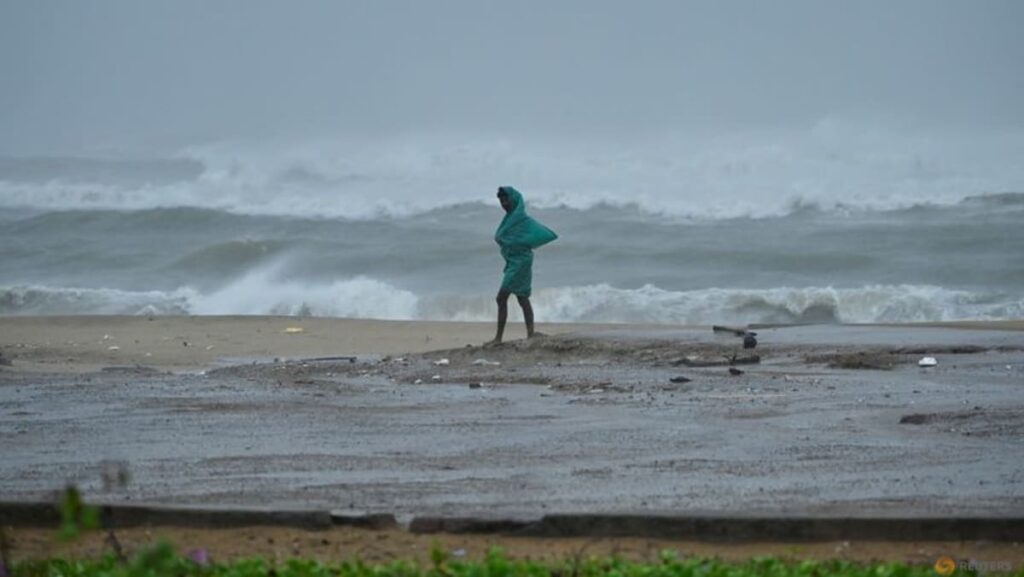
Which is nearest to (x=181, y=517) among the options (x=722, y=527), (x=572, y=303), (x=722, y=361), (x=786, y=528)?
Result: (x=722, y=527)

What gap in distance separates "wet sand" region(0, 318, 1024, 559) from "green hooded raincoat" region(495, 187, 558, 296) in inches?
40.9

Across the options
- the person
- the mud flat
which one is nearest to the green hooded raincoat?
the person

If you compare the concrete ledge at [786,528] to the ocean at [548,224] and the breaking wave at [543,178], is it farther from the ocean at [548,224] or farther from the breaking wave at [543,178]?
the breaking wave at [543,178]

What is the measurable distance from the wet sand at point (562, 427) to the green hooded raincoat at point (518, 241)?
104cm

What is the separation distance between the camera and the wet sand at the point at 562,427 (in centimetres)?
782

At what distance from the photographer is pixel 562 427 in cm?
1060

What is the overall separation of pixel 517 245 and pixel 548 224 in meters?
22.9

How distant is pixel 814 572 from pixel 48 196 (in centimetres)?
4438

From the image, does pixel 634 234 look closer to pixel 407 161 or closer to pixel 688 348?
pixel 407 161

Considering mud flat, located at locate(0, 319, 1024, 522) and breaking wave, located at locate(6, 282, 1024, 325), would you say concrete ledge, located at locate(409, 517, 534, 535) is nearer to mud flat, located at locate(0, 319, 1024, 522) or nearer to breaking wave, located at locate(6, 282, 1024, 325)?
mud flat, located at locate(0, 319, 1024, 522)

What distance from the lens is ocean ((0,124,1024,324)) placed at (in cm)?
2791

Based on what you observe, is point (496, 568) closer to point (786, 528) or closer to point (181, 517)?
point (786, 528)

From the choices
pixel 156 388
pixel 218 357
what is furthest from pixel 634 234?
pixel 156 388

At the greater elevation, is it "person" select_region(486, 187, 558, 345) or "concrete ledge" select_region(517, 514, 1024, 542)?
Result: "person" select_region(486, 187, 558, 345)
